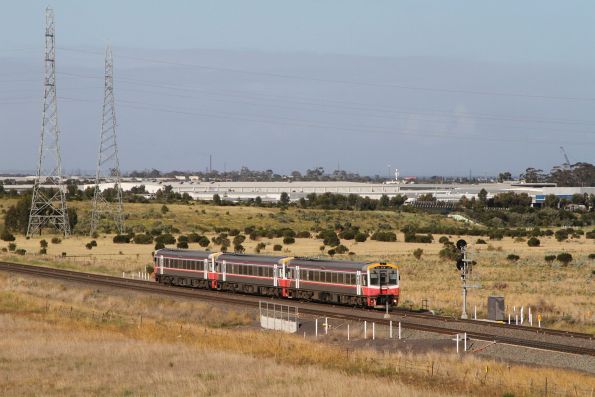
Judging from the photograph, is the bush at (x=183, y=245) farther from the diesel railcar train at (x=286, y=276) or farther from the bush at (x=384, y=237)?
the bush at (x=384, y=237)

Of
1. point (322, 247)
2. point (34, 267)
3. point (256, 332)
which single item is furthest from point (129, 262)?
point (256, 332)

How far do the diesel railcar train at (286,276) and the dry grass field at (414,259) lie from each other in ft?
12.3

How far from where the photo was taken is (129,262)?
87500mm

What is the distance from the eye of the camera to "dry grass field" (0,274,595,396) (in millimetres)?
27469

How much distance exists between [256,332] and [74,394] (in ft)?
49.6

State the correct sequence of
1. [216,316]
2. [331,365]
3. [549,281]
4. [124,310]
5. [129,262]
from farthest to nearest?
1. [129,262]
2. [549,281]
3. [124,310]
4. [216,316]
5. [331,365]

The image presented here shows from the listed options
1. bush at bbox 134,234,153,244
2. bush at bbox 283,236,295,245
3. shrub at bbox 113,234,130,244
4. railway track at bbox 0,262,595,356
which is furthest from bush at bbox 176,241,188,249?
railway track at bbox 0,262,595,356

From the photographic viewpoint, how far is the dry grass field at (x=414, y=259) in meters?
52.6

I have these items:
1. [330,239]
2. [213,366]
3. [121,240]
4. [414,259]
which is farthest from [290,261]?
[121,240]

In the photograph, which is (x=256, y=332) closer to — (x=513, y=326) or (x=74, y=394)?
(x=513, y=326)

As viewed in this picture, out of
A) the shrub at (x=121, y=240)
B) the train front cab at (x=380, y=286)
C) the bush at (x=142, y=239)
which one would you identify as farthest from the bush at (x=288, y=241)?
the train front cab at (x=380, y=286)

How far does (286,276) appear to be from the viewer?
55.3 metres

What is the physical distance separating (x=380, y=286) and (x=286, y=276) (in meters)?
7.98

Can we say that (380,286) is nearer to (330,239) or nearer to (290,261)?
(290,261)
